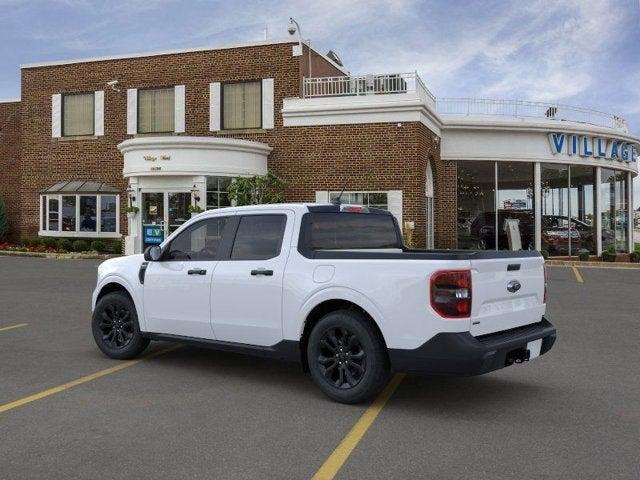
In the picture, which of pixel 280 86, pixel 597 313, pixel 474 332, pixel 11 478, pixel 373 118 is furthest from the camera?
pixel 280 86

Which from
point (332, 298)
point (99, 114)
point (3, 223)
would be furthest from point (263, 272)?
point (3, 223)

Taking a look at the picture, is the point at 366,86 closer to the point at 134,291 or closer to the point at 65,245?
the point at 65,245

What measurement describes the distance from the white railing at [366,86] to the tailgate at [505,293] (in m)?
16.2

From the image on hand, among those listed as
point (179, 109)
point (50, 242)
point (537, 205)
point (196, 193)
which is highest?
point (179, 109)

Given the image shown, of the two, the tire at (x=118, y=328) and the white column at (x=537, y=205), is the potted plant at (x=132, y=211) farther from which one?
the tire at (x=118, y=328)

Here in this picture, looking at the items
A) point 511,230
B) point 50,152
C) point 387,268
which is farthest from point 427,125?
point 387,268

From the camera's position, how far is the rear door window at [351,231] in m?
6.11

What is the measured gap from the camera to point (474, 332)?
200 inches

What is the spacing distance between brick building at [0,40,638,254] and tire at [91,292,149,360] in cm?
1431

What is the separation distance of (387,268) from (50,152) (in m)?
24.6

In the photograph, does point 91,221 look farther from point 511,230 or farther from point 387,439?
point 387,439

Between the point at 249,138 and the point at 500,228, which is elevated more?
the point at 249,138

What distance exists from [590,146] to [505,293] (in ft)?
74.1

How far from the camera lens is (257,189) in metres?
21.4
